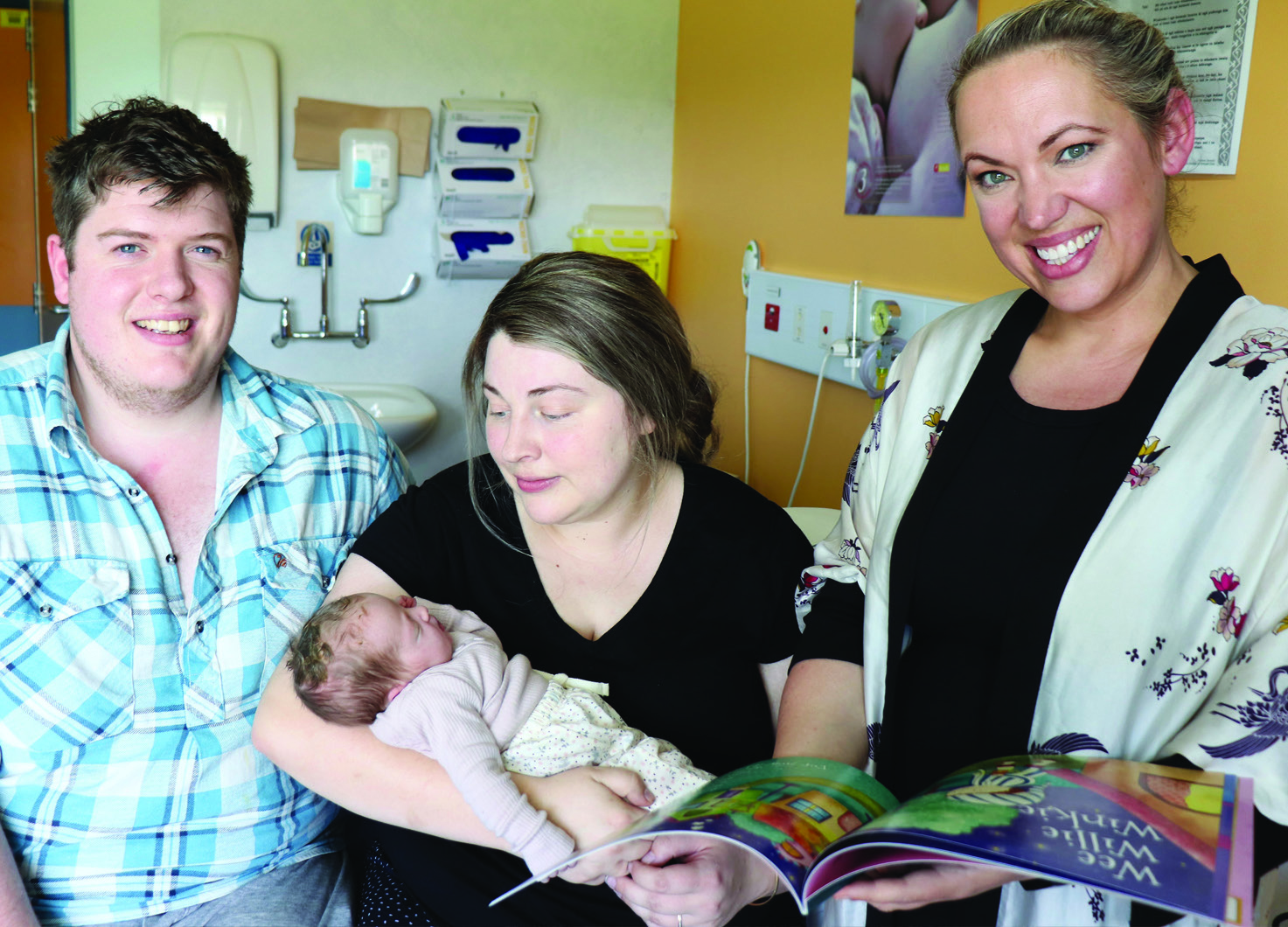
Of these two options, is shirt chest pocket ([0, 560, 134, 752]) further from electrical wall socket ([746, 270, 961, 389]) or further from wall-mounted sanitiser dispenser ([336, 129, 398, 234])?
wall-mounted sanitiser dispenser ([336, 129, 398, 234])

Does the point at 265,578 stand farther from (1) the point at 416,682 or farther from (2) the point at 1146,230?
(2) the point at 1146,230

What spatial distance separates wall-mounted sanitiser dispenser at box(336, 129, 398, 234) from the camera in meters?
3.34

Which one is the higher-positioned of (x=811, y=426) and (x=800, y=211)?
(x=800, y=211)

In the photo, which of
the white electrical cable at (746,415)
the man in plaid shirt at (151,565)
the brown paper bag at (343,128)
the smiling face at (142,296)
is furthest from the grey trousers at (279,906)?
the brown paper bag at (343,128)

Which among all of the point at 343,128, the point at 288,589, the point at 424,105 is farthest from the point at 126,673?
the point at 424,105

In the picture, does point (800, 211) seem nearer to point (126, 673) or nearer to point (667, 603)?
point (667, 603)

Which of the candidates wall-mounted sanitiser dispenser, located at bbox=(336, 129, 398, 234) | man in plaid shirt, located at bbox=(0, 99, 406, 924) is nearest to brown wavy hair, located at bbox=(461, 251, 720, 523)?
man in plaid shirt, located at bbox=(0, 99, 406, 924)

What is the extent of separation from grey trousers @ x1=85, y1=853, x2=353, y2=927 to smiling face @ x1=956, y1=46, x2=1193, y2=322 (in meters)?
1.23

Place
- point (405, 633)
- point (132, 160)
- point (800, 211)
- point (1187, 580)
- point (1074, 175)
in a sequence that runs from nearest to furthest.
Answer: point (1187, 580), point (1074, 175), point (405, 633), point (132, 160), point (800, 211)

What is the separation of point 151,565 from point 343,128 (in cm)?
229

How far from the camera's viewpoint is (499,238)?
3582mm

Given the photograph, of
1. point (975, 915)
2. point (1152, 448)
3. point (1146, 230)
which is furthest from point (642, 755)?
point (1146, 230)

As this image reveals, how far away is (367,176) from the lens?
335 centimetres

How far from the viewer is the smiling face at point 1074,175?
3.61ft
